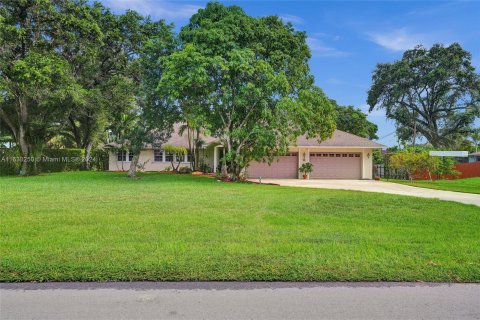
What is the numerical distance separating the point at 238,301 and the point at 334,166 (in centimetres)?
2453

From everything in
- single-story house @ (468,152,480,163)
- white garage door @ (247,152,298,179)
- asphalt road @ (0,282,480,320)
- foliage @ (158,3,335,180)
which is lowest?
asphalt road @ (0,282,480,320)

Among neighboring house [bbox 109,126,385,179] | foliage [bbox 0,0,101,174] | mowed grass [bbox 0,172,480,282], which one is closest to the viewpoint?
mowed grass [bbox 0,172,480,282]

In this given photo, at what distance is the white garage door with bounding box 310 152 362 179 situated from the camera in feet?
89.9

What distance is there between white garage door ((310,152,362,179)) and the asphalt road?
76.2 ft

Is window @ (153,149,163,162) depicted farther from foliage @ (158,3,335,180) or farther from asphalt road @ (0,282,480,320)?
asphalt road @ (0,282,480,320)

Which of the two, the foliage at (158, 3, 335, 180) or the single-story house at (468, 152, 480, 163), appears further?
the single-story house at (468, 152, 480, 163)

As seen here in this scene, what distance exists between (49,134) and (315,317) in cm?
3061

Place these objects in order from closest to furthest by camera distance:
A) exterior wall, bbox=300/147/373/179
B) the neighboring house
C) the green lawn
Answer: the green lawn < the neighboring house < exterior wall, bbox=300/147/373/179

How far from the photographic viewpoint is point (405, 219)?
8266 millimetres

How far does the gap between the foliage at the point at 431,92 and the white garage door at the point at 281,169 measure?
19.9 m

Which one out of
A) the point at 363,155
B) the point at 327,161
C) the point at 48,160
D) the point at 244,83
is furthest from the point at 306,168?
the point at 48,160

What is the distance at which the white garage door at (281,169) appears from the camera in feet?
87.9

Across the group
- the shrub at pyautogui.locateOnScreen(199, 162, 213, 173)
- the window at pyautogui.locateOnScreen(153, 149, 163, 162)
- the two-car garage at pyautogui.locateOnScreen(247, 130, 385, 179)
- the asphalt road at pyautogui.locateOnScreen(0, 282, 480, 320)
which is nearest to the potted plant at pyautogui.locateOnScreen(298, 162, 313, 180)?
the two-car garage at pyautogui.locateOnScreen(247, 130, 385, 179)

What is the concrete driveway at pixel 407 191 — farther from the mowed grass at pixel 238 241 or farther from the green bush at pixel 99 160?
the green bush at pixel 99 160
